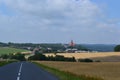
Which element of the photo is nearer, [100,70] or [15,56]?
[100,70]

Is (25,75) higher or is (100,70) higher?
(100,70)

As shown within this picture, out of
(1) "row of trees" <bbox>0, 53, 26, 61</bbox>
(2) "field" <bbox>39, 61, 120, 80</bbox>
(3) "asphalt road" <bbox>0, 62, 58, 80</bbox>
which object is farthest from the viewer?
(1) "row of trees" <bbox>0, 53, 26, 61</bbox>

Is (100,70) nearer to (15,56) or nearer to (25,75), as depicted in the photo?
(25,75)

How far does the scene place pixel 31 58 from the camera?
542 feet

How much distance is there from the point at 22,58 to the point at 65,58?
93.9 ft

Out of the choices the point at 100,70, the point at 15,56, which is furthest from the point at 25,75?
the point at 15,56

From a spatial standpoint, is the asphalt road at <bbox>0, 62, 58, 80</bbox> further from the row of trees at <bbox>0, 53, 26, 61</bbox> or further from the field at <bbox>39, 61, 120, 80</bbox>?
the row of trees at <bbox>0, 53, 26, 61</bbox>

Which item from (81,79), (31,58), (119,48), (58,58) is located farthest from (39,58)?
(81,79)

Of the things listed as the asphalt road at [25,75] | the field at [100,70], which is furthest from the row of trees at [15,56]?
the asphalt road at [25,75]

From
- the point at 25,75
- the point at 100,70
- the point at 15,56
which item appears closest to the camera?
the point at 25,75

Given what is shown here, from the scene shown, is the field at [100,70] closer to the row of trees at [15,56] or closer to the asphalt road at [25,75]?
the asphalt road at [25,75]

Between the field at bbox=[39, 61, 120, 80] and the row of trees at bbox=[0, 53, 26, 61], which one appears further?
the row of trees at bbox=[0, 53, 26, 61]

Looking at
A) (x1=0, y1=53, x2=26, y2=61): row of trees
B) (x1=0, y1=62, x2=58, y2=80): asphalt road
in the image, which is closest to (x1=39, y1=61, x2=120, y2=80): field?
(x1=0, y1=62, x2=58, y2=80): asphalt road

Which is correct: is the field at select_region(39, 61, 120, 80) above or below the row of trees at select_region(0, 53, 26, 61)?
below
